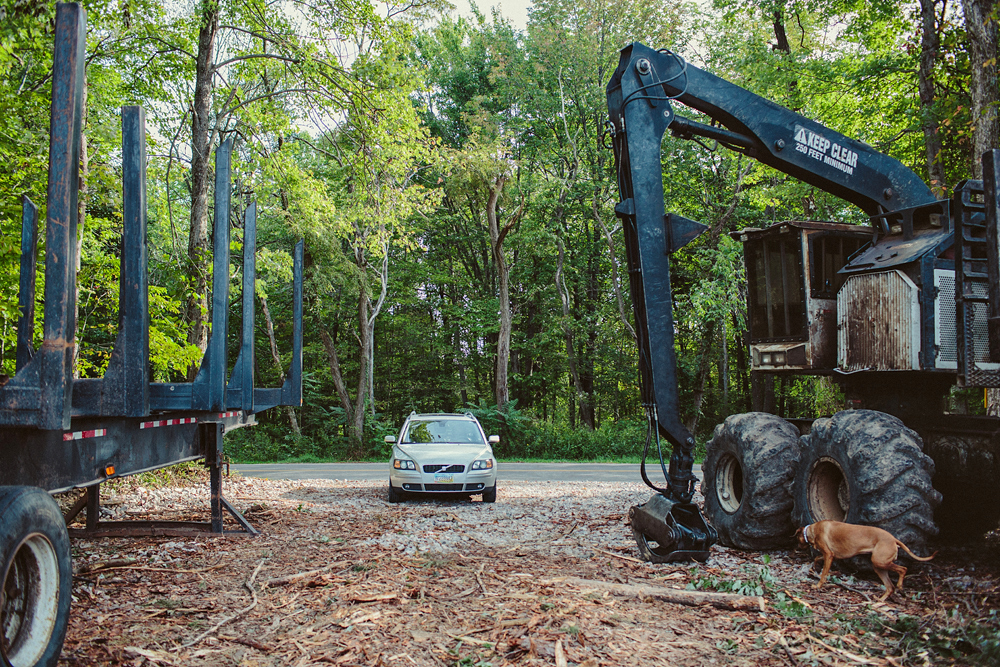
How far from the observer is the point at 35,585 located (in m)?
3.48

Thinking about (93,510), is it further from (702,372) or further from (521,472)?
(702,372)

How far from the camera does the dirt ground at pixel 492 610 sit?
440 centimetres

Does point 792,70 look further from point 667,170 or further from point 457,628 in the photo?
point 457,628

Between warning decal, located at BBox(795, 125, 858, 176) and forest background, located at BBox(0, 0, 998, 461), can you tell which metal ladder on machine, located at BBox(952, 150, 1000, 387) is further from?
forest background, located at BBox(0, 0, 998, 461)

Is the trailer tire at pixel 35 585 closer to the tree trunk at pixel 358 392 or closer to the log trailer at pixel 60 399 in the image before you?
the log trailer at pixel 60 399

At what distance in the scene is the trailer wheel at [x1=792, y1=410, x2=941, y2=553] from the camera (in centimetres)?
579

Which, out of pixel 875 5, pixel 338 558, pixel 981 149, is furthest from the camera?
pixel 875 5

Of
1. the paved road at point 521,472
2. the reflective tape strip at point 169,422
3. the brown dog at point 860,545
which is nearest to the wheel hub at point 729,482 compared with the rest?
the brown dog at point 860,545

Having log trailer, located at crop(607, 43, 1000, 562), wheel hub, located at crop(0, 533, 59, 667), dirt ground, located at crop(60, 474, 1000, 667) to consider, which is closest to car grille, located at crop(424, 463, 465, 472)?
dirt ground, located at crop(60, 474, 1000, 667)

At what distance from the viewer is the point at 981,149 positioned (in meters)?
11.3

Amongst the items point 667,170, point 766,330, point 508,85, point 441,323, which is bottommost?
point 766,330

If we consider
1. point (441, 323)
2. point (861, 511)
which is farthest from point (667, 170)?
point (861, 511)

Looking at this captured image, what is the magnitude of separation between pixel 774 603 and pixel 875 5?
15.6 metres

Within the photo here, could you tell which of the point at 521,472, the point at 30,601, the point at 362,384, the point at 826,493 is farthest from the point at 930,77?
the point at 362,384
